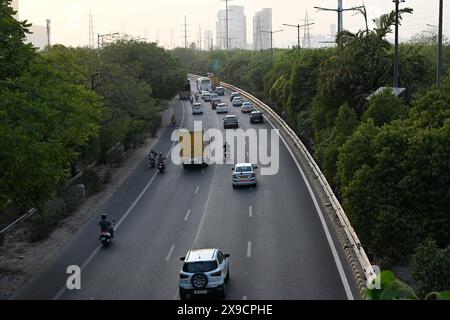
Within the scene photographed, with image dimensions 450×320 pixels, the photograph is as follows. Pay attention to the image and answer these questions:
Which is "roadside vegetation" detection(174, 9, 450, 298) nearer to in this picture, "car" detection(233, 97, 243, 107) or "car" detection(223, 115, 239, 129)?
"car" detection(223, 115, 239, 129)

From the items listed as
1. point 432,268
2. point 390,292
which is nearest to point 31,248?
point 432,268

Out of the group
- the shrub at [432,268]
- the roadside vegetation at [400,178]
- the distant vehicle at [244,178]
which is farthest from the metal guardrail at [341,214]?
the distant vehicle at [244,178]

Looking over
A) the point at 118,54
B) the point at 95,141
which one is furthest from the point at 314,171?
the point at 118,54

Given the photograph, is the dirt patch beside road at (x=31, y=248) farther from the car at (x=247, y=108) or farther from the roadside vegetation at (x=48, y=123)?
the car at (x=247, y=108)

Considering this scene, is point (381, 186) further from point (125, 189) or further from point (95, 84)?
point (95, 84)

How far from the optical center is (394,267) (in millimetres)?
24828

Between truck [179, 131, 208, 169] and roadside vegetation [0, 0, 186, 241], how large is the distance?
165 inches

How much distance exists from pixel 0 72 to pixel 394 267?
48.7 ft

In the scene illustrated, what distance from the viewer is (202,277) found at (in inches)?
Result: 795

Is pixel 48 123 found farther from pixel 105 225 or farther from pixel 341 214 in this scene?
pixel 341 214

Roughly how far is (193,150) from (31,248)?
62.9 feet

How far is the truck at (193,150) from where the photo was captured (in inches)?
1791

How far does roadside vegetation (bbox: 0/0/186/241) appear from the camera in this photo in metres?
21.7

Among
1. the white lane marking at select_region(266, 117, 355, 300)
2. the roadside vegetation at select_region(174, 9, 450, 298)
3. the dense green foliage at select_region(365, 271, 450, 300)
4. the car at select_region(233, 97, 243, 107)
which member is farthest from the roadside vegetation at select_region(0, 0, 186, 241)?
the car at select_region(233, 97, 243, 107)
